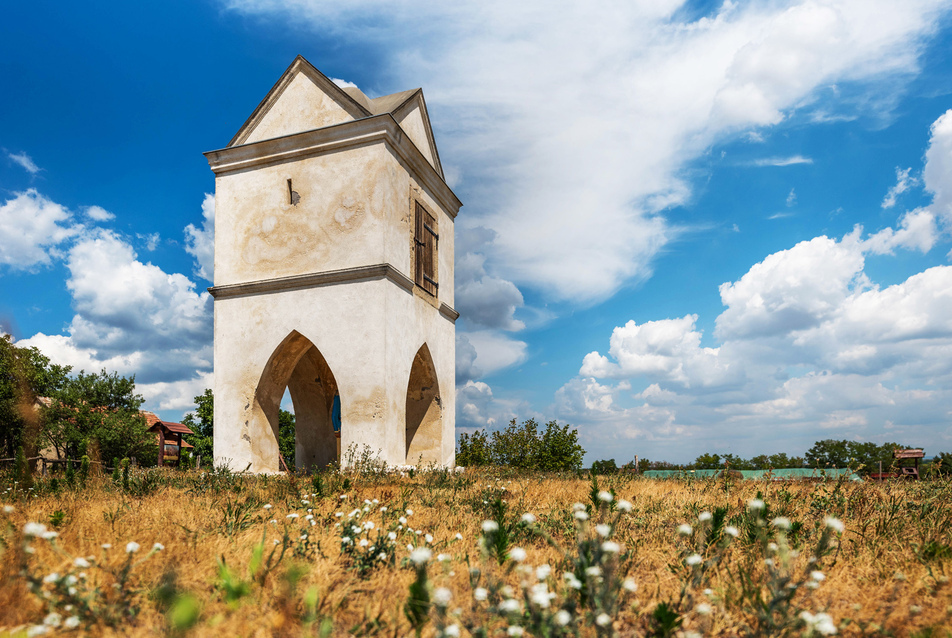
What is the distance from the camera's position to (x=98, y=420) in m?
37.8

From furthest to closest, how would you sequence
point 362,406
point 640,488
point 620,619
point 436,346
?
point 436,346 < point 362,406 < point 640,488 < point 620,619

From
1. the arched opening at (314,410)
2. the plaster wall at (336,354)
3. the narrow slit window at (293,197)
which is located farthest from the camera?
the arched opening at (314,410)

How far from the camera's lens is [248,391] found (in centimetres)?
1326

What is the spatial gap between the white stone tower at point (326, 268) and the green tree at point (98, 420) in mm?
27585

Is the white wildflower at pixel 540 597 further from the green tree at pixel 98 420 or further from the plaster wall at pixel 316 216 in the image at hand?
the green tree at pixel 98 420

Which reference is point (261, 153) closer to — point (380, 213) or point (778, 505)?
point (380, 213)

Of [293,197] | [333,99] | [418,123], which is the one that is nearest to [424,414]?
[293,197]

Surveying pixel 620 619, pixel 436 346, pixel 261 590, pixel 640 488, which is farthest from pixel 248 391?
pixel 620 619

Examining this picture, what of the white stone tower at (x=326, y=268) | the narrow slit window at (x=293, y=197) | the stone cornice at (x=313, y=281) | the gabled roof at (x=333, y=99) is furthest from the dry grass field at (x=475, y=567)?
the gabled roof at (x=333, y=99)

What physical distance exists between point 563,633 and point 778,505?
4.57 meters

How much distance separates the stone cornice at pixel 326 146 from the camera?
12906mm

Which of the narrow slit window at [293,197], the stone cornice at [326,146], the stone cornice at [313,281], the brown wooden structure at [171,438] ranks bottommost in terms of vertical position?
the brown wooden structure at [171,438]

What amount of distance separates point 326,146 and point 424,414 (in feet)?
23.5

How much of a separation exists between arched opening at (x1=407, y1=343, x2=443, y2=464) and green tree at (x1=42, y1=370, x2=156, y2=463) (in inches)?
1119
